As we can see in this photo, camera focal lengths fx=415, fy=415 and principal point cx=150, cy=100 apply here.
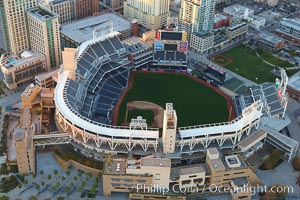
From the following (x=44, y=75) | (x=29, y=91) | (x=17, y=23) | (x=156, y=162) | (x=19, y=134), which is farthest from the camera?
(x=17, y=23)

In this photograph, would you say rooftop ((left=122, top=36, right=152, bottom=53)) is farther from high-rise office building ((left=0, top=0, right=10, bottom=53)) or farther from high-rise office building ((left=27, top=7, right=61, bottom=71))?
high-rise office building ((left=0, top=0, right=10, bottom=53))

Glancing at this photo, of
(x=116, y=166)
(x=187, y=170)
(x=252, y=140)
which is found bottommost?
(x=187, y=170)

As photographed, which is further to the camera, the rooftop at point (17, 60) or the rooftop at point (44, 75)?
the rooftop at point (17, 60)

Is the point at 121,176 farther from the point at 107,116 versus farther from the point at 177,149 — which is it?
the point at 107,116

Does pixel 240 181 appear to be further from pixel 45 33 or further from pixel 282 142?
pixel 45 33

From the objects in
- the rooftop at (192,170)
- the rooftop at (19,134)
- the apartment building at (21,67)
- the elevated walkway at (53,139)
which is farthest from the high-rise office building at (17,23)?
the rooftop at (192,170)

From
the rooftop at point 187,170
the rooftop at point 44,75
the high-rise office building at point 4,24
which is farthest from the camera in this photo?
the high-rise office building at point 4,24

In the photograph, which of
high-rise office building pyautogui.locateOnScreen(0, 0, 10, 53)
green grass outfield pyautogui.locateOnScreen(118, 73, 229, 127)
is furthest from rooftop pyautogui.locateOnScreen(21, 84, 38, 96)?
high-rise office building pyautogui.locateOnScreen(0, 0, 10, 53)

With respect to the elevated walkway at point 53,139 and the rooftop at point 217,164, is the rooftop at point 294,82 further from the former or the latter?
the elevated walkway at point 53,139

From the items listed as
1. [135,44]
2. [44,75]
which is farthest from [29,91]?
[135,44]
